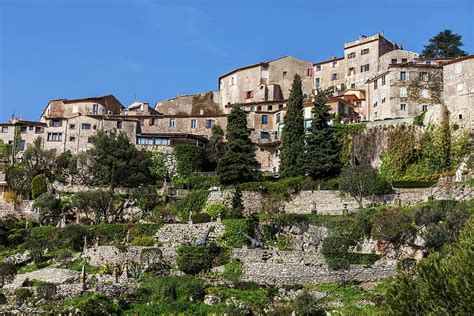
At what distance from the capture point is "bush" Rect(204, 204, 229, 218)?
62.2 meters

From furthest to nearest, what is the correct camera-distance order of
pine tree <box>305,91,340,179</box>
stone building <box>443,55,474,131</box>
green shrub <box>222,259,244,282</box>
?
stone building <box>443,55,474,131</box>, pine tree <box>305,91,340,179</box>, green shrub <box>222,259,244,282</box>

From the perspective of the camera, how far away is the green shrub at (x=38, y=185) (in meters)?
71.3

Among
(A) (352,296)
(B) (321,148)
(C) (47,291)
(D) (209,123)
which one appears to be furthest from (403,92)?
(C) (47,291)

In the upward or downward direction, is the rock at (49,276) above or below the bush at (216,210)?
below

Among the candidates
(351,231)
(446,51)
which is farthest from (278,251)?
(446,51)

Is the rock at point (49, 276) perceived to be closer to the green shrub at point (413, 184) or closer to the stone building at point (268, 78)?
the green shrub at point (413, 184)

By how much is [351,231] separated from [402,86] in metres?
25.8

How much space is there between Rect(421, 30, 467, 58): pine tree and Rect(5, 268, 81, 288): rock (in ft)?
194

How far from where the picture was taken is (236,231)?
57.5m

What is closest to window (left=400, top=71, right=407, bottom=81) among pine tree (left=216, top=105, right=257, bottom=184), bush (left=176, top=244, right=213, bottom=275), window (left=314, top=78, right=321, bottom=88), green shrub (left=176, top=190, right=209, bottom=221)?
pine tree (left=216, top=105, right=257, bottom=184)

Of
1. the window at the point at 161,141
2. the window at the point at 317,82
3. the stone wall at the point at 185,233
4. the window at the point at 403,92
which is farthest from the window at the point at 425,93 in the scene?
the stone wall at the point at 185,233

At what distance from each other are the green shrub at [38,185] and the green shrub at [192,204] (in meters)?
13.8

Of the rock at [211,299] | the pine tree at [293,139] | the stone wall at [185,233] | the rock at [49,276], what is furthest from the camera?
the pine tree at [293,139]

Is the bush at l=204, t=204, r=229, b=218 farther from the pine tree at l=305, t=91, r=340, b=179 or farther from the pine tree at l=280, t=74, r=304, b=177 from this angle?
the pine tree at l=305, t=91, r=340, b=179
